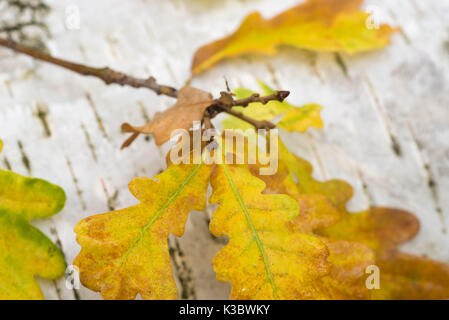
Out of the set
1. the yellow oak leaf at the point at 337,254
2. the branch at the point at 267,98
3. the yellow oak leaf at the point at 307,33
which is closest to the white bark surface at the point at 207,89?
the yellow oak leaf at the point at 307,33

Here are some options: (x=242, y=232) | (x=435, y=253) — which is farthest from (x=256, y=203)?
(x=435, y=253)

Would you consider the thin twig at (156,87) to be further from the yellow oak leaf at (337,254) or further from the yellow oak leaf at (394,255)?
the yellow oak leaf at (394,255)

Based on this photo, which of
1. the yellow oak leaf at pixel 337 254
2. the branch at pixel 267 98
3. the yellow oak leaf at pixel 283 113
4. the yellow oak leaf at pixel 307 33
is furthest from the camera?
the yellow oak leaf at pixel 307 33

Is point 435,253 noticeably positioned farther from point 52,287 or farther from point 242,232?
point 52,287

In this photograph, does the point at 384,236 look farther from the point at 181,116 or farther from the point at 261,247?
the point at 181,116

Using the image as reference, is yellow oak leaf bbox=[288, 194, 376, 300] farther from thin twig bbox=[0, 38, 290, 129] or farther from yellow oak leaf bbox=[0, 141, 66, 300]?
yellow oak leaf bbox=[0, 141, 66, 300]

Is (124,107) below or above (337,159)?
above

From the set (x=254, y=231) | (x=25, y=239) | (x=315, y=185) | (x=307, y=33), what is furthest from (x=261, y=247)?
(x=307, y=33)
